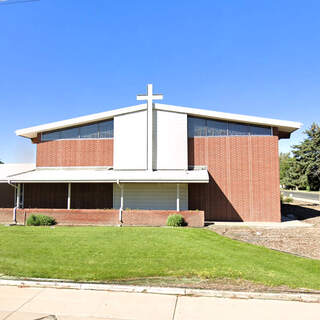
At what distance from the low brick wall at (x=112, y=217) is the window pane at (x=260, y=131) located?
651cm

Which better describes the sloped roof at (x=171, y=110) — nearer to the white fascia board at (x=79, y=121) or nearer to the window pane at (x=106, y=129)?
the white fascia board at (x=79, y=121)

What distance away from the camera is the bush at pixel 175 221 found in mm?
13859

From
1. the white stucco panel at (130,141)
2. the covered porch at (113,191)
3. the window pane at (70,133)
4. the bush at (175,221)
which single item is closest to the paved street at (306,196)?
the covered porch at (113,191)

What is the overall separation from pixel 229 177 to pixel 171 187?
12.4 ft

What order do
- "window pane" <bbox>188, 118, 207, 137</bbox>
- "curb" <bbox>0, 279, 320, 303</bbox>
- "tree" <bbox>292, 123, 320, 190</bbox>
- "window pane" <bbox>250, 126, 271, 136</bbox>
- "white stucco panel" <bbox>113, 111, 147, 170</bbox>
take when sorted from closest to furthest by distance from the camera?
"curb" <bbox>0, 279, 320, 303</bbox>
"window pane" <bbox>250, 126, 271, 136</bbox>
"white stucco panel" <bbox>113, 111, 147, 170</bbox>
"window pane" <bbox>188, 118, 207, 137</bbox>
"tree" <bbox>292, 123, 320, 190</bbox>

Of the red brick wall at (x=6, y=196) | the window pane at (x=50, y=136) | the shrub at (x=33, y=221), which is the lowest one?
the shrub at (x=33, y=221)

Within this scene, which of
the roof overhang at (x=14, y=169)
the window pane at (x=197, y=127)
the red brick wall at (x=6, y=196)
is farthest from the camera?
the red brick wall at (x=6, y=196)

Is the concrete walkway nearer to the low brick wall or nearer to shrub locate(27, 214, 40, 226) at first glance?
the low brick wall

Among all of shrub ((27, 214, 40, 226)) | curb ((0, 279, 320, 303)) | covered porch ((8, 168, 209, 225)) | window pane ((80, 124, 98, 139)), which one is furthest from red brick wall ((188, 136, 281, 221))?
curb ((0, 279, 320, 303))

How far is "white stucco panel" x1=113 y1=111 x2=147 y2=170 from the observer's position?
17078mm

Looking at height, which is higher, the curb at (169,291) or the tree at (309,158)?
the tree at (309,158)

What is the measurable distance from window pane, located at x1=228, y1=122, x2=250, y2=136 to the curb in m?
12.8

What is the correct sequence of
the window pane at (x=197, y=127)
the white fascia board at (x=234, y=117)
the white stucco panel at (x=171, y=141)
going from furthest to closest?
the window pane at (x=197, y=127) < the white stucco panel at (x=171, y=141) < the white fascia board at (x=234, y=117)

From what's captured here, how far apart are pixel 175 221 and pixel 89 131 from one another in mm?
9028
